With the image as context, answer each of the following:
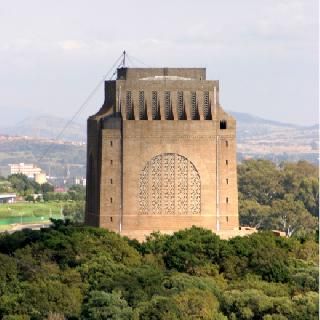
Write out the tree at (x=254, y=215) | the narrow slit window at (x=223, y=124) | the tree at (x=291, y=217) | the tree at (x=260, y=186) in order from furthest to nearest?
the tree at (x=260, y=186)
the tree at (x=291, y=217)
the tree at (x=254, y=215)
the narrow slit window at (x=223, y=124)

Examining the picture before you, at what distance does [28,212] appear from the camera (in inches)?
6038

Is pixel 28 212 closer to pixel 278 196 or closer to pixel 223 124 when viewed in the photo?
pixel 278 196

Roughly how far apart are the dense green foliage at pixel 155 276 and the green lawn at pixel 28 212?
62257mm

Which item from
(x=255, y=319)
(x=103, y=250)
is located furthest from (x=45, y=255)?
(x=255, y=319)

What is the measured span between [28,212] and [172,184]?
242ft

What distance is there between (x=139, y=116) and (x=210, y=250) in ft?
28.1

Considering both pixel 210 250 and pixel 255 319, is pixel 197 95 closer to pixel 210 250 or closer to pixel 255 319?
pixel 210 250

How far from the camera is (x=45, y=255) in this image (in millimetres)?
74750

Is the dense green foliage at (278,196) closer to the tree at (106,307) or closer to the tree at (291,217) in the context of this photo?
the tree at (291,217)

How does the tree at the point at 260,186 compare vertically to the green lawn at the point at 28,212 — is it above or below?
above

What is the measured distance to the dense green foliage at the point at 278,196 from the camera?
121562 mm

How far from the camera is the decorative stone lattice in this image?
80375mm

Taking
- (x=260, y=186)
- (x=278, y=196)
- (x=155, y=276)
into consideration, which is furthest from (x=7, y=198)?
(x=155, y=276)

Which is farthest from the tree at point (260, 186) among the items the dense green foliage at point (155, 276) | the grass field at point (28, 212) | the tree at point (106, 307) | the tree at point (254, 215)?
the tree at point (106, 307)
